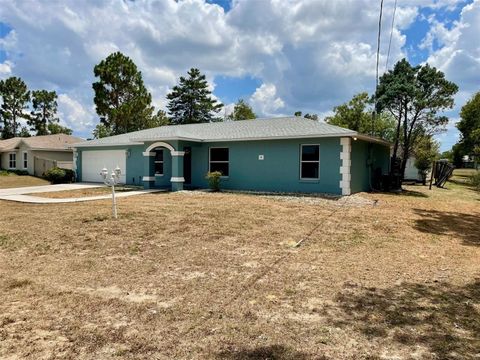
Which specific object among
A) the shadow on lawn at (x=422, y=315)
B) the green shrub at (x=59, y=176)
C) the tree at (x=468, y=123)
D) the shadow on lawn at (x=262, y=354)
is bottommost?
the shadow on lawn at (x=262, y=354)

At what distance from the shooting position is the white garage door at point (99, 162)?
20258mm

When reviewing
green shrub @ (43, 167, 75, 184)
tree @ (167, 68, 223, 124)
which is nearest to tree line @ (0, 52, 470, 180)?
tree @ (167, 68, 223, 124)

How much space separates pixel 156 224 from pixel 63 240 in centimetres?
204

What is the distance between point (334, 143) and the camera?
45.4 feet

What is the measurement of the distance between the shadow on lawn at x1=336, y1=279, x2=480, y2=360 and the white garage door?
17842 millimetres

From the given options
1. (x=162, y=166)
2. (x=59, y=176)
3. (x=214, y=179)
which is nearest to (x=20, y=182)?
(x=59, y=176)

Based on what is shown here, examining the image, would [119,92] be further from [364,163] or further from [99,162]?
[364,163]

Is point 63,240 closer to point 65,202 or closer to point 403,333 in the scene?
point 65,202

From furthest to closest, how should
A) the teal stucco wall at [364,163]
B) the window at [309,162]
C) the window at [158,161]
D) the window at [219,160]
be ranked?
1. the window at [158,161]
2. the window at [219,160]
3. the teal stucco wall at [364,163]
4. the window at [309,162]

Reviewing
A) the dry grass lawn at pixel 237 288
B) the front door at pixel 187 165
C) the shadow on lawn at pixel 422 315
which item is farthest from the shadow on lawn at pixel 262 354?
the front door at pixel 187 165

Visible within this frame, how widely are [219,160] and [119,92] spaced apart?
60.7 feet

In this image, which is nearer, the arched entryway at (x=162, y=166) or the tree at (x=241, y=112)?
the arched entryway at (x=162, y=166)

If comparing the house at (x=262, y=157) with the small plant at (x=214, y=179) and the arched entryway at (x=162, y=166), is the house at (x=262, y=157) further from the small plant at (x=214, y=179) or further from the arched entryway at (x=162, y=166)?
the small plant at (x=214, y=179)

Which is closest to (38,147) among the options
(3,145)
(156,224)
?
(3,145)
